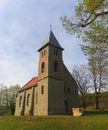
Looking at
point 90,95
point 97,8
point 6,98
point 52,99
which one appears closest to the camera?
point 97,8

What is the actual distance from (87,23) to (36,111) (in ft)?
78.0

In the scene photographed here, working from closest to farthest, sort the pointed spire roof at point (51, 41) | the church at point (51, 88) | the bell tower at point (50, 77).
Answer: the bell tower at point (50, 77) → the church at point (51, 88) → the pointed spire roof at point (51, 41)

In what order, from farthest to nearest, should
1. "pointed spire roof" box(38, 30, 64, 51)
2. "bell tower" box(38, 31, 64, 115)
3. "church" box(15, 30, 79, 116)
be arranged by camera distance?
"pointed spire roof" box(38, 30, 64, 51) → "church" box(15, 30, 79, 116) → "bell tower" box(38, 31, 64, 115)

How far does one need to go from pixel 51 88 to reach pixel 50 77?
1.93m

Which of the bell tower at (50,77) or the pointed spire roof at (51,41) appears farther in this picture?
the pointed spire roof at (51,41)

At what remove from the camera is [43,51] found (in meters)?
36.3

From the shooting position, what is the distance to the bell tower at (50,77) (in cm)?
3158

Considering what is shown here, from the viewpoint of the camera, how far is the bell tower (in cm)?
3158

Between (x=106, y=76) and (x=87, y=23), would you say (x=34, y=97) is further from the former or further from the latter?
(x=87, y=23)

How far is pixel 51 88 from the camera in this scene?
1270 inches

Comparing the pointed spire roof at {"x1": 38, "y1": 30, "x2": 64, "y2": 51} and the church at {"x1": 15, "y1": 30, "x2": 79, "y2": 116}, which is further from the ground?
the pointed spire roof at {"x1": 38, "y1": 30, "x2": 64, "y2": 51}

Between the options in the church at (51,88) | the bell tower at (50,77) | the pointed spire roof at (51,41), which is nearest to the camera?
the bell tower at (50,77)

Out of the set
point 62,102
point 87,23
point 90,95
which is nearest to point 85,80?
point 90,95

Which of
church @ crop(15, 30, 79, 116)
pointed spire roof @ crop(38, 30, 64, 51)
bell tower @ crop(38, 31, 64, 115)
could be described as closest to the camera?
bell tower @ crop(38, 31, 64, 115)
